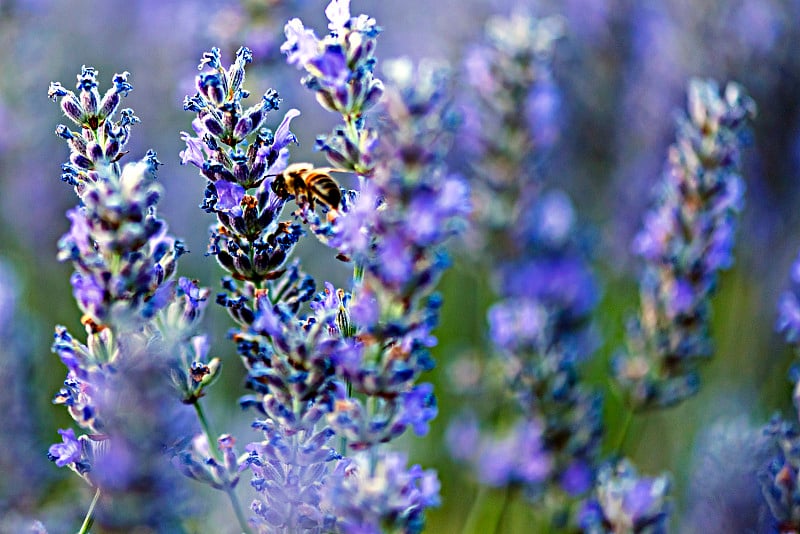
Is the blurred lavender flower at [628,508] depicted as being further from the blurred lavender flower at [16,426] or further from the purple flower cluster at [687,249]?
the blurred lavender flower at [16,426]

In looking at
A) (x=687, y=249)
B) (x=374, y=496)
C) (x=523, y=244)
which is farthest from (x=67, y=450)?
(x=523, y=244)

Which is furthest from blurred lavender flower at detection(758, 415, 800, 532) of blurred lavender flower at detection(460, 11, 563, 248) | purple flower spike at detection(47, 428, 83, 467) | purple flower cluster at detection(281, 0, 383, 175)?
blurred lavender flower at detection(460, 11, 563, 248)

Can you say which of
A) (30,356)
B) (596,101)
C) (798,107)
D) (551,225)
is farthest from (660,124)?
(30,356)

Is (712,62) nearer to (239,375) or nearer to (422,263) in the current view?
(239,375)

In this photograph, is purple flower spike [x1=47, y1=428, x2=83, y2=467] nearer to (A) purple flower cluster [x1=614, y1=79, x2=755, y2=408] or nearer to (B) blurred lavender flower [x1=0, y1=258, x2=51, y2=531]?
(B) blurred lavender flower [x1=0, y1=258, x2=51, y2=531]

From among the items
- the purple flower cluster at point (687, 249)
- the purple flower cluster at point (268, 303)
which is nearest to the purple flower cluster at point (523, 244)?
the purple flower cluster at point (687, 249)

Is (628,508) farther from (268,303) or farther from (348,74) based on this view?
(348,74)
